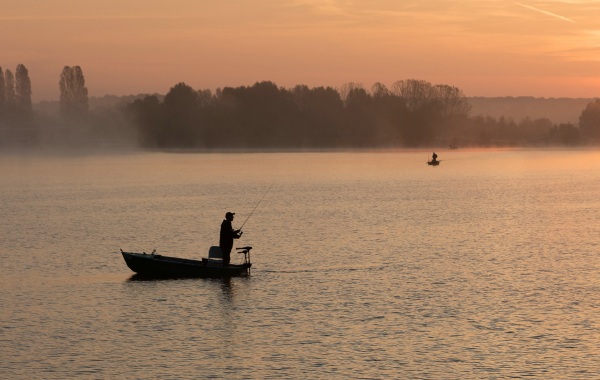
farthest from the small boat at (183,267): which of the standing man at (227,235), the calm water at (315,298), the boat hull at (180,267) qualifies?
the calm water at (315,298)

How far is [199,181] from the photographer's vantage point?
158625 mm

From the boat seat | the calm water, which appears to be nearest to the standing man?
the boat seat

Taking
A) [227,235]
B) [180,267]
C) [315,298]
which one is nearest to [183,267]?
[180,267]

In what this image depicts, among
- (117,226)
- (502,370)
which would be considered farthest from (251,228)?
(502,370)

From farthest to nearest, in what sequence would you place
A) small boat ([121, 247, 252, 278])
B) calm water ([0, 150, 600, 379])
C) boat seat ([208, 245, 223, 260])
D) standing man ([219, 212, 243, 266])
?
boat seat ([208, 245, 223, 260]), small boat ([121, 247, 252, 278]), standing man ([219, 212, 243, 266]), calm water ([0, 150, 600, 379])

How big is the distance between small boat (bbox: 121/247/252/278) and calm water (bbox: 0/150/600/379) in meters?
0.66

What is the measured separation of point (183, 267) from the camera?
158 feet

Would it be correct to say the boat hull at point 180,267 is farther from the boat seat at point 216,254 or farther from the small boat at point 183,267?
the boat seat at point 216,254

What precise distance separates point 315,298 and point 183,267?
788cm

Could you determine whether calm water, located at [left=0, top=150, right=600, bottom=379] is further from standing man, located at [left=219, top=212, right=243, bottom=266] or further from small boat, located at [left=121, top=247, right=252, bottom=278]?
standing man, located at [left=219, top=212, right=243, bottom=266]

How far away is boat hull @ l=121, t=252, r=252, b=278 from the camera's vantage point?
4794 centimetres

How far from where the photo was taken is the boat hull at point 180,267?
47938 millimetres

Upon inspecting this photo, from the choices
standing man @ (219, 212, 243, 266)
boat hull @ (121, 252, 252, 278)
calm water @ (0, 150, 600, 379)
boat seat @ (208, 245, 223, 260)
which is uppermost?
standing man @ (219, 212, 243, 266)

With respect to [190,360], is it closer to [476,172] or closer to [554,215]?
[554,215]
